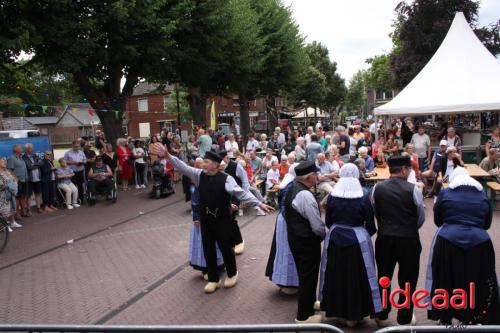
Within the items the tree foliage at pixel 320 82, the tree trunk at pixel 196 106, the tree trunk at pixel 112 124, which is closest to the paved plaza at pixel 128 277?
the tree trunk at pixel 112 124

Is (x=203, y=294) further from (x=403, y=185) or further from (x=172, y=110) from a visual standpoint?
(x=172, y=110)

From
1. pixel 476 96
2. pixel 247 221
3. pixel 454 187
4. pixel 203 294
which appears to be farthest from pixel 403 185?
pixel 476 96

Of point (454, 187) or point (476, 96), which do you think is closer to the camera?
point (454, 187)

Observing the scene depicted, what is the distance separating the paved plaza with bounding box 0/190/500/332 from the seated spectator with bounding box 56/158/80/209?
172 cm

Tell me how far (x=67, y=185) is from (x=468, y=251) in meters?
11.8

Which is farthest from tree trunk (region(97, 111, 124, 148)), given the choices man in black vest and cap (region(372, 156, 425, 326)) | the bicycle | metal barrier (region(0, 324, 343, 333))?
metal barrier (region(0, 324, 343, 333))

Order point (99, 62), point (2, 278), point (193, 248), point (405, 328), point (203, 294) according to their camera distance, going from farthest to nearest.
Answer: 1. point (99, 62)
2. point (2, 278)
3. point (193, 248)
4. point (203, 294)
5. point (405, 328)

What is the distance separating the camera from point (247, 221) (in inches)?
420

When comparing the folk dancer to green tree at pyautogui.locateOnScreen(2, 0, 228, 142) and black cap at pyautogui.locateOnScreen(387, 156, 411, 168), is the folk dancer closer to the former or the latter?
black cap at pyautogui.locateOnScreen(387, 156, 411, 168)

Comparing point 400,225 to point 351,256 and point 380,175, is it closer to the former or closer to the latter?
point 351,256

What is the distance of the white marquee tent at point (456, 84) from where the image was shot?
1366cm

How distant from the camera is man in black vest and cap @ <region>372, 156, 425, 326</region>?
466 cm

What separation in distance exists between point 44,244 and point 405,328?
8544 mm

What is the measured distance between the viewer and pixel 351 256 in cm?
468
